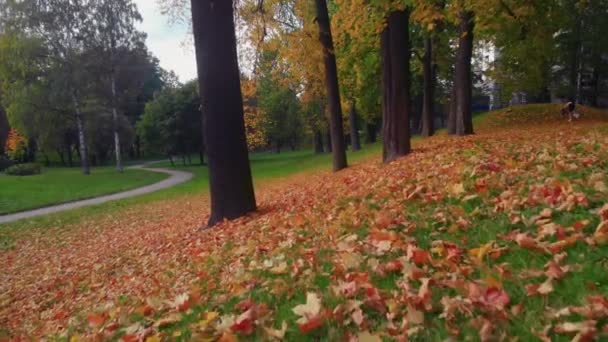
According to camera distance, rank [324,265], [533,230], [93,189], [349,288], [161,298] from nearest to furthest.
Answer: [349,288] < [533,230] < [324,265] < [161,298] < [93,189]

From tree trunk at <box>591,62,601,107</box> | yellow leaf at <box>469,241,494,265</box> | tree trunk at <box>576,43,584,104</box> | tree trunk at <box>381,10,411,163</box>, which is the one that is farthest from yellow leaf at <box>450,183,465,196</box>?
tree trunk at <box>591,62,601,107</box>

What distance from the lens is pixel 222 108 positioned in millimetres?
8336

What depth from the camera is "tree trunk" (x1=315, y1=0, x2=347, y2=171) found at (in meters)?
15.1

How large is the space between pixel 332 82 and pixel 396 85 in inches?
170

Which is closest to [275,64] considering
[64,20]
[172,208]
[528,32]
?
[172,208]

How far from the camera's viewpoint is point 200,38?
8148 millimetres

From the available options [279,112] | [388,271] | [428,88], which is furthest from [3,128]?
[388,271]

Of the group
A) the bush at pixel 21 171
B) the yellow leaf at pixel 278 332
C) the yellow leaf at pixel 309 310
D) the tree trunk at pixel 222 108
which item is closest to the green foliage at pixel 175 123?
the bush at pixel 21 171

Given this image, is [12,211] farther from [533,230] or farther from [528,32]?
[528,32]

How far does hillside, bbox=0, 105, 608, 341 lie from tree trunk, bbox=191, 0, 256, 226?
0.84 metres

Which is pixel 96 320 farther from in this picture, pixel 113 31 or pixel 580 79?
pixel 580 79

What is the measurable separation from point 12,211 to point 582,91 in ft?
143

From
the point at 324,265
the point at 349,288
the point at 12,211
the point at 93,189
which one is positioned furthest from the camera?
the point at 93,189

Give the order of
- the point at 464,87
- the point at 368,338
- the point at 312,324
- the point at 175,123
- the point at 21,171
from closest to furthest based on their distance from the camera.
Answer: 1. the point at 368,338
2. the point at 312,324
3. the point at 464,87
4. the point at 21,171
5. the point at 175,123
